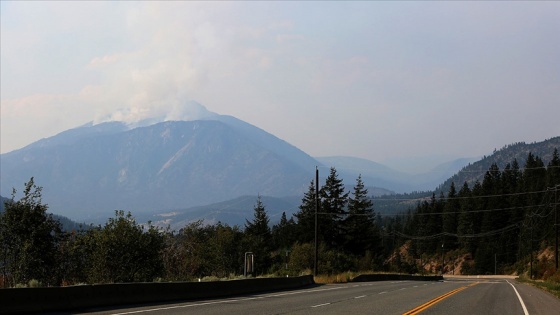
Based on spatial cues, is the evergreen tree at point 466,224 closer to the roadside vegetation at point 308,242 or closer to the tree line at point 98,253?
the roadside vegetation at point 308,242

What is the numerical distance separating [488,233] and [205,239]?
89592mm

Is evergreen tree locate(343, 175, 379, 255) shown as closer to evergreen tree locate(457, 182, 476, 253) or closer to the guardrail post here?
evergreen tree locate(457, 182, 476, 253)

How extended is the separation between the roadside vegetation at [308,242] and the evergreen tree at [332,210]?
7.6 inches

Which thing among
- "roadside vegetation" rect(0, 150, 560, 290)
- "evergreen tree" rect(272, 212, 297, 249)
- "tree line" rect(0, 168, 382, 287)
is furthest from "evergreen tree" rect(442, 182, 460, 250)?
"tree line" rect(0, 168, 382, 287)

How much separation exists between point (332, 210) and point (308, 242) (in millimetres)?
8094

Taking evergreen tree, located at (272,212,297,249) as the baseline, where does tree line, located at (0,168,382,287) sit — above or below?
below

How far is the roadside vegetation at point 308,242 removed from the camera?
46.5m

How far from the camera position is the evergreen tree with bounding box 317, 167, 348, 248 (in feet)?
373

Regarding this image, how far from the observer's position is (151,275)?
53781 mm

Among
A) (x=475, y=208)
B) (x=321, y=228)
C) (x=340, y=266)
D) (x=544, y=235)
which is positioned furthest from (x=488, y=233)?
(x=340, y=266)

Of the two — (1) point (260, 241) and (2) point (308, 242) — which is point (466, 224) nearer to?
(2) point (308, 242)

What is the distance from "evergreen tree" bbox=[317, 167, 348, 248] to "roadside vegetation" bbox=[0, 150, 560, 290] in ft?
0.63

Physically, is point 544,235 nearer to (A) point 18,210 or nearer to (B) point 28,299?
(A) point 18,210

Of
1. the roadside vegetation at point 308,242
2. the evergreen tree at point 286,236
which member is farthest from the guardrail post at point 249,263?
the evergreen tree at point 286,236
